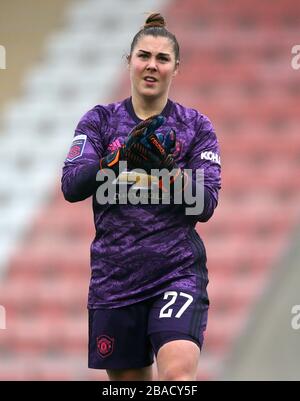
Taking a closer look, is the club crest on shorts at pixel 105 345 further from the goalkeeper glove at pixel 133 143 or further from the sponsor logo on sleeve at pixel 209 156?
the sponsor logo on sleeve at pixel 209 156

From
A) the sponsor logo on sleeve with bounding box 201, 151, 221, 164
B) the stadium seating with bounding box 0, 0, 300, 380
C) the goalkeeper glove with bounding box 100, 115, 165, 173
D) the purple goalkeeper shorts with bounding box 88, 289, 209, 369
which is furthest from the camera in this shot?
the stadium seating with bounding box 0, 0, 300, 380

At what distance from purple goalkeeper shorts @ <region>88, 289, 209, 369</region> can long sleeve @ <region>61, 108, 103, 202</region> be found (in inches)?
17.1

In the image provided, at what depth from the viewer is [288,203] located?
7973mm

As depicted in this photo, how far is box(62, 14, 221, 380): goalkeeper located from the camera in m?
3.62

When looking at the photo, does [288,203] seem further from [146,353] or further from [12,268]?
[146,353]

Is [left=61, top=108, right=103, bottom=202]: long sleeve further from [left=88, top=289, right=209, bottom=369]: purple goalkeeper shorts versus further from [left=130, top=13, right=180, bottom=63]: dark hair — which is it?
[left=88, top=289, right=209, bottom=369]: purple goalkeeper shorts

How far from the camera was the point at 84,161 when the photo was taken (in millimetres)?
3650

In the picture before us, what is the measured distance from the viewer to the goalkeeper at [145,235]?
11.9 ft

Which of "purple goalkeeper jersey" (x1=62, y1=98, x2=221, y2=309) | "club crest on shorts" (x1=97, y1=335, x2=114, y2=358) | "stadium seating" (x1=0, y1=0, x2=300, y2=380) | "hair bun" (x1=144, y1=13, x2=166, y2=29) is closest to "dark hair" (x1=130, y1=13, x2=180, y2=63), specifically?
"hair bun" (x1=144, y1=13, x2=166, y2=29)

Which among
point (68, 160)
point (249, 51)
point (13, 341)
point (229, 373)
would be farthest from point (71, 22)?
point (68, 160)

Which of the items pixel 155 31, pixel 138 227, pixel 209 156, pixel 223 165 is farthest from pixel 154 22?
pixel 223 165

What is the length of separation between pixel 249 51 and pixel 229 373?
2.73m

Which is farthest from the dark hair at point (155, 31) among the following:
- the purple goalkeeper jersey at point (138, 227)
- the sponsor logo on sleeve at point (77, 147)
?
the sponsor logo on sleeve at point (77, 147)

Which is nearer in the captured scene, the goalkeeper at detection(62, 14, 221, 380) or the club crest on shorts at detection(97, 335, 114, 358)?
the goalkeeper at detection(62, 14, 221, 380)
